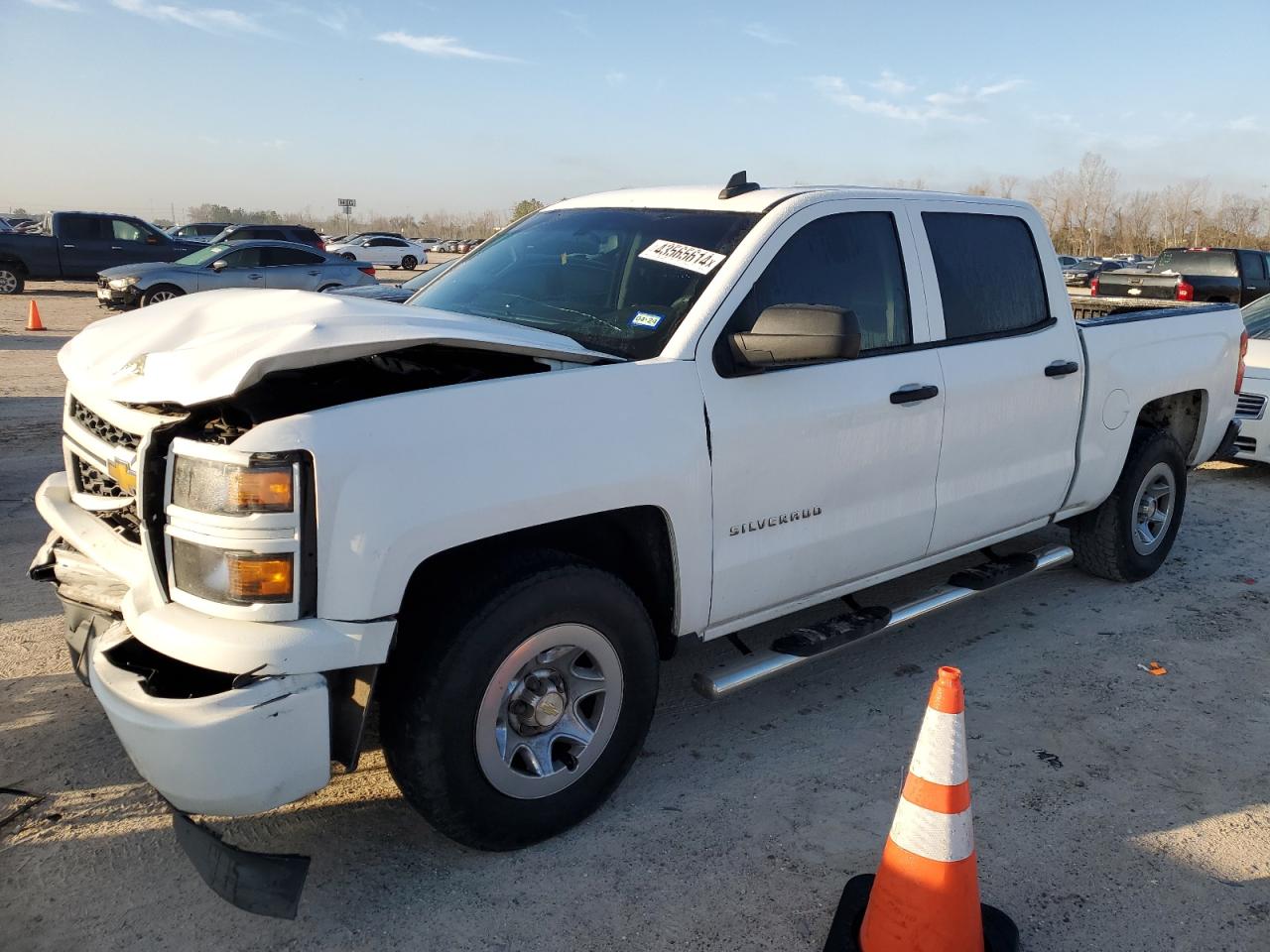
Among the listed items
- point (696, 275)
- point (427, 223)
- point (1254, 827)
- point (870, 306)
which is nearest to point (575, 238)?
point (696, 275)

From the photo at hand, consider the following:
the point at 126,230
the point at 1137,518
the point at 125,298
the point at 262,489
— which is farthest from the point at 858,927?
the point at 126,230

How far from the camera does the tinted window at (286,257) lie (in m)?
18.5

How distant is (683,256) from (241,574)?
1884mm

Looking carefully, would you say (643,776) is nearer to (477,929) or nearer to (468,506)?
(477,929)

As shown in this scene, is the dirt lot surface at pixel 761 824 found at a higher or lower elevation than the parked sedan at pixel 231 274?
lower

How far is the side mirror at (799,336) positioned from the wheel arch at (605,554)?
608 millimetres

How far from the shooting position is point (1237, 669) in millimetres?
4500

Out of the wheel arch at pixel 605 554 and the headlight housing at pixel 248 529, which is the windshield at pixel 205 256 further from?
the headlight housing at pixel 248 529

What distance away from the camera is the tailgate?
680 inches

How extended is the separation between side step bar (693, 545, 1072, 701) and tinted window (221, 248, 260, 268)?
16498 millimetres

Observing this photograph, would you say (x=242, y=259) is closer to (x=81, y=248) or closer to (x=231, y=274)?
(x=231, y=274)

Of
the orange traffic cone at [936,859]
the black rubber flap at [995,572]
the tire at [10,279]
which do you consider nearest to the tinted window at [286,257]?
the tire at [10,279]

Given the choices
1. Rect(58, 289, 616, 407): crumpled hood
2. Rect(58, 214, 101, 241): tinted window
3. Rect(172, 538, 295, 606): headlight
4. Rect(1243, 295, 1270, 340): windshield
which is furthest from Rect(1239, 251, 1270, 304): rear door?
Rect(58, 214, 101, 241): tinted window

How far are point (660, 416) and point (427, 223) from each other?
150280 millimetres
